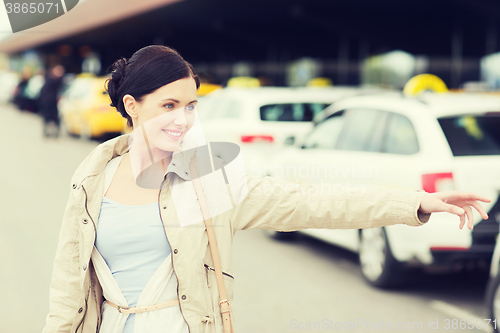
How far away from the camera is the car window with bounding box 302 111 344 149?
21.5 ft

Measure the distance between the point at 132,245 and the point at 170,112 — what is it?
47 centimetres

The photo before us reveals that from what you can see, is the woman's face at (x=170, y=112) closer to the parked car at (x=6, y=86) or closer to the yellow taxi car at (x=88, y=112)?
the yellow taxi car at (x=88, y=112)

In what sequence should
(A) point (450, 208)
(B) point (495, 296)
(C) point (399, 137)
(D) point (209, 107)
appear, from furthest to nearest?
(D) point (209, 107) → (C) point (399, 137) → (B) point (495, 296) → (A) point (450, 208)

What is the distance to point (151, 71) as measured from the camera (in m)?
2.09

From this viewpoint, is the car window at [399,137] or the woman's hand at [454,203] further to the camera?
the car window at [399,137]

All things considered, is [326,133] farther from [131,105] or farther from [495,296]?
[131,105]

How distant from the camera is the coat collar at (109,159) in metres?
2.07

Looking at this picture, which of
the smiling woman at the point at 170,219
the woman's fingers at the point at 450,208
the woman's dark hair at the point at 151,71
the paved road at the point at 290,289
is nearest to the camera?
the woman's fingers at the point at 450,208

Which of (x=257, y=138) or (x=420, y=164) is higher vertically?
(x=420, y=164)

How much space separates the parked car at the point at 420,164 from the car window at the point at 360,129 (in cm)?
1

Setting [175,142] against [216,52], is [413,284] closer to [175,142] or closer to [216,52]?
[175,142]

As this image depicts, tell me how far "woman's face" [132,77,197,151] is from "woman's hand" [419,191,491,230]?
0.83m

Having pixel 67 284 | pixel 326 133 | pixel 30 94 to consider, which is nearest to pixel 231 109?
pixel 326 133

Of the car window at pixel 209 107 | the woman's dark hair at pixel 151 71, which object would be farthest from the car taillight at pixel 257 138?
the woman's dark hair at pixel 151 71
